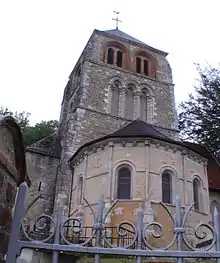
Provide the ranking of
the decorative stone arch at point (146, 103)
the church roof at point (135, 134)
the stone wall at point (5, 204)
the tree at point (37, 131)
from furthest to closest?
the tree at point (37, 131), the decorative stone arch at point (146, 103), the church roof at point (135, 134), the stone wall at point (5, 204)

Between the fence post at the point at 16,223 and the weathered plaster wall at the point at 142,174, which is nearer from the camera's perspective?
the fence post at the point at 16,223

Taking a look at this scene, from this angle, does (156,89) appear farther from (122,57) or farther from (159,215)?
(159,215)

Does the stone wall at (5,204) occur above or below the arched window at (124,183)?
below

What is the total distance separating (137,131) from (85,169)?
10.4 ft

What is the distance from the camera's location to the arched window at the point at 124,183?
14530 mm

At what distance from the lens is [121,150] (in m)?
15.3

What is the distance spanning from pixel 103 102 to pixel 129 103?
2.12 meters

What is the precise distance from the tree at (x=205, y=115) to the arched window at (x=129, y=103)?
6.01 meters

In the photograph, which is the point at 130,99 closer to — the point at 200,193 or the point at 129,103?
the point at 129,103

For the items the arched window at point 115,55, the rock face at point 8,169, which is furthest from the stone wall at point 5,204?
the arched window at point 115,55

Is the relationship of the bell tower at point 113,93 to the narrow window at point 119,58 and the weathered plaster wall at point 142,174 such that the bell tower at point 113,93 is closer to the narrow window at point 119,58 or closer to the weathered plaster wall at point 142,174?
the narrow window at point 119,58

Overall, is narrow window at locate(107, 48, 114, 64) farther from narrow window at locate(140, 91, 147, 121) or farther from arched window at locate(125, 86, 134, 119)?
narrow window at locate(140, 91, 147, 121)

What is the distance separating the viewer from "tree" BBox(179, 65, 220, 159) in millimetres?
25219

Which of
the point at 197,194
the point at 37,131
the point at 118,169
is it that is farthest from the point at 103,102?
the point at 37,131
